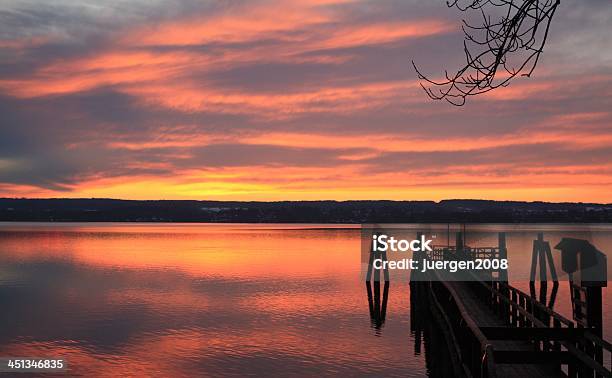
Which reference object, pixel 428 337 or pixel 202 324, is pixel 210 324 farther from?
pixel 428 337

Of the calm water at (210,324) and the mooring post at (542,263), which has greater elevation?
the mooring post at (542,263)

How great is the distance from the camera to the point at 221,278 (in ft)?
226

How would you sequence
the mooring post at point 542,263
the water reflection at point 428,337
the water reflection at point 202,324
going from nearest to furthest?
the water reflection at point 428,337, the water reflection at point 202,324, the mooring post at point 542,263

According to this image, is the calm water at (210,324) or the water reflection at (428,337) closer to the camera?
the water reflection at (428,337)

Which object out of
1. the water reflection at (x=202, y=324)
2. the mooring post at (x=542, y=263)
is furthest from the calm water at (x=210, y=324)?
the mooring post at (x=542, y=263)

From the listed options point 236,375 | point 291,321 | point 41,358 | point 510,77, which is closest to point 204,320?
point 291,321

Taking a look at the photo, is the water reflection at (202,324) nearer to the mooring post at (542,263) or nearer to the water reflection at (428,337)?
the water reflection at (428,337)

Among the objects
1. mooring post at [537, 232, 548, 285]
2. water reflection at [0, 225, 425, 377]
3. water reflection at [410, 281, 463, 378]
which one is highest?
mooring post at [537, 232, 548, 285]

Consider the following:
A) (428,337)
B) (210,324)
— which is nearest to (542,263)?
(428,337)

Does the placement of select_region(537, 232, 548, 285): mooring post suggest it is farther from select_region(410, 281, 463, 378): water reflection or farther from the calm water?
select_region(410, 281, 463, 378): water reflection

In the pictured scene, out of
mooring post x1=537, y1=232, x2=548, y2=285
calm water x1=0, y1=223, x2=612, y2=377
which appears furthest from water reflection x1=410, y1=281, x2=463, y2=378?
mooring post x1=537, y1=232, x2=548, y2=285

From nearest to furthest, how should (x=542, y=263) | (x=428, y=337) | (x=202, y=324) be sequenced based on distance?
(x=428, y=337) < (x=202, y=324) < (x=542, y=263)

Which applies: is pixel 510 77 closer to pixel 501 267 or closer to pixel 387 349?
pixel 387 349

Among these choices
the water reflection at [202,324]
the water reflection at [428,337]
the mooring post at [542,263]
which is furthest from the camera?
the mooring post at [542,263]
